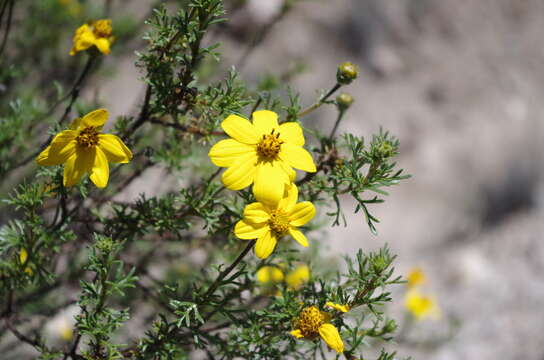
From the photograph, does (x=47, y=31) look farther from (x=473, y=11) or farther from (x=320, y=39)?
(x=473, y=11)

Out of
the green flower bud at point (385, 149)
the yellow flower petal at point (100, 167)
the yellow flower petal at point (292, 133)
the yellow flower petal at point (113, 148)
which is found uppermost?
the yellow flower petal at point (292, 133)

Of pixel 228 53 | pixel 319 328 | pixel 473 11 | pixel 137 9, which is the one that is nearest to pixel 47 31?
pixel 137 9

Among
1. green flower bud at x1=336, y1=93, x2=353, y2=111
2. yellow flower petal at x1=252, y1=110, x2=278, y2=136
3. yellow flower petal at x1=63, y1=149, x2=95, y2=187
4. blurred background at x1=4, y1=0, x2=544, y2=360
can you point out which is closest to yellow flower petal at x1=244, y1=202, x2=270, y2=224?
yellow flower petal at x1=252, y1=110, x2=278, y2=136

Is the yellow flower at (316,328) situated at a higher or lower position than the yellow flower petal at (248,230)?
lower

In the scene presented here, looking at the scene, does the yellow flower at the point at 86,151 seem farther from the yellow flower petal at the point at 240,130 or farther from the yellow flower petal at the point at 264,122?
the yellow flower petal at the point at 264,122

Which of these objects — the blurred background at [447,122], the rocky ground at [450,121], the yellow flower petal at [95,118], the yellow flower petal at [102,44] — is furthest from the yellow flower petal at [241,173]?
the rocky ground at [450,121]

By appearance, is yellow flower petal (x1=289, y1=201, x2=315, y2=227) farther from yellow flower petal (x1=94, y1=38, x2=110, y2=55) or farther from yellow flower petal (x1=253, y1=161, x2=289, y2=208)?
yellow flower petal (x1=94, y1=38, x2=110, y2=55)
